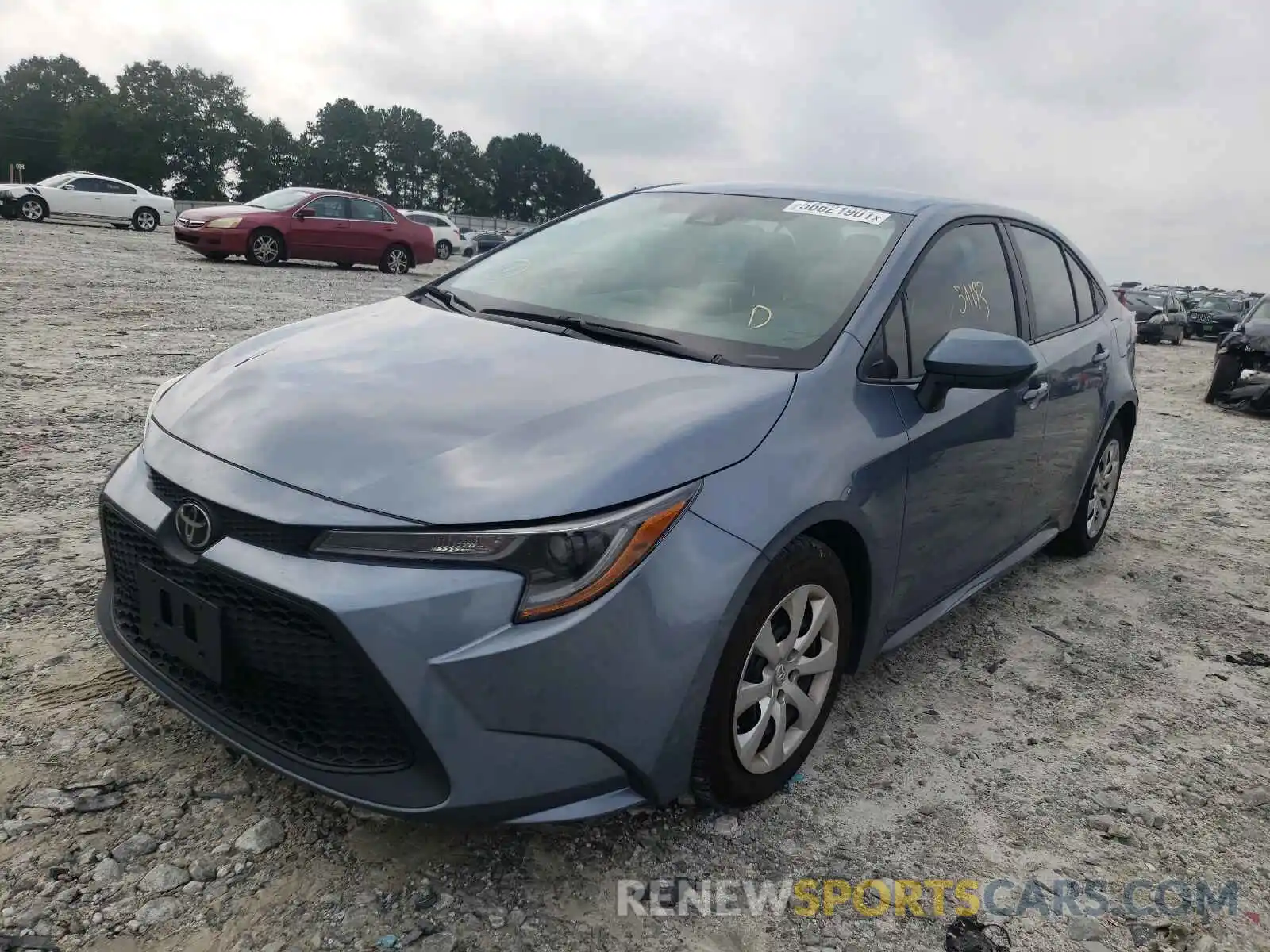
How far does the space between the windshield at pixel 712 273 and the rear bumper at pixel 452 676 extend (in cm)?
84

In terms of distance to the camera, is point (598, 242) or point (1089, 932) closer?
point (1089, 932)

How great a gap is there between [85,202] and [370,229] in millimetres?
10138

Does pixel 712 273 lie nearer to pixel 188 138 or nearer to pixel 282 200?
pixel 282 200

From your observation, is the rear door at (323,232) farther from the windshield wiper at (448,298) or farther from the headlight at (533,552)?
the headlight at (533,552)

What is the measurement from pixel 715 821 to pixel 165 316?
8.49 m

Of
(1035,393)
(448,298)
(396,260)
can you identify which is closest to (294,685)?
(448,298)

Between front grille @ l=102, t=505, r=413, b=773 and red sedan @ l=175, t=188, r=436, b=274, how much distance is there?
584 inches

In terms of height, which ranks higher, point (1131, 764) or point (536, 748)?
point (536, 748)

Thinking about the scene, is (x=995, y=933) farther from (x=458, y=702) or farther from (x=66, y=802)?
(x=66, y=802)

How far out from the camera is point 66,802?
2.17 metres

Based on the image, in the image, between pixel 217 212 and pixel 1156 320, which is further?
pixel 1156 320

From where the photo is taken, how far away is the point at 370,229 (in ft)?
56.6

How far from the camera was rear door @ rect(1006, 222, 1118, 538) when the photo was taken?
3643 millimetres

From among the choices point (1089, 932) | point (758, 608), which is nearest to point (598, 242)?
point (758, 608)
